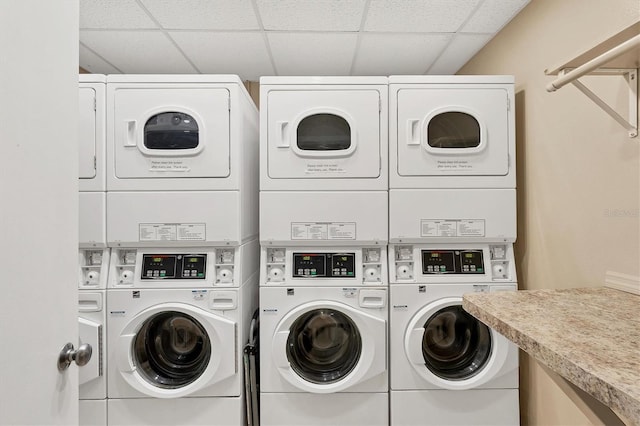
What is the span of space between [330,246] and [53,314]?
1462 millimetres

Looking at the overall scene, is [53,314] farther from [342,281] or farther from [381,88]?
[381,88]

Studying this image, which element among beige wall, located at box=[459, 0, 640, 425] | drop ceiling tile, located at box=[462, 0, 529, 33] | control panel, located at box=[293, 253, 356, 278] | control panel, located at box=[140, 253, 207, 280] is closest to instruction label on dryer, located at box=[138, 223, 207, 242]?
control panel, located at box=[140, 253, 207, 280]

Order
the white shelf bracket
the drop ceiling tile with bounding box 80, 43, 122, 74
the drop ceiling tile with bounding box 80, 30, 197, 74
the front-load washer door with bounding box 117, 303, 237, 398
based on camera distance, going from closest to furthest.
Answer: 1. the white shelf bracket
2. the front-load washer door with bounding box 117, 303, 237, 398
3. the drop ceiling tile with bounding box 80, 30, 197, 74
4. the drop ceiling tile with bounding box 80, 43, 122, 74

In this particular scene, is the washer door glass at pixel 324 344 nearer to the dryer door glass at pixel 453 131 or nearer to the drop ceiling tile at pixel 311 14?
the dryer door glass at pixel 453 131

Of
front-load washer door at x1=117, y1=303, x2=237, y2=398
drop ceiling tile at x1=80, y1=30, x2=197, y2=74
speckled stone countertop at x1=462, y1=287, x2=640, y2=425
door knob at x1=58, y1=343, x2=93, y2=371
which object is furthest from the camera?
drop ceiling tile at x1=80, y1=30, x2=197, y2=74

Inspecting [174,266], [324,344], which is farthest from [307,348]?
[174,266]

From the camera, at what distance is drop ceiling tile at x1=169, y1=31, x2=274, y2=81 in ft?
7.84

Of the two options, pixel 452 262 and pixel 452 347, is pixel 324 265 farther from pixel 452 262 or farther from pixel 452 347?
pixel 452 347

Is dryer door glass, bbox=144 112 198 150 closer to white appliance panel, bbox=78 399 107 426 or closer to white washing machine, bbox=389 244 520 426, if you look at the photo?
white washing machine, bbox=389 244 520 426

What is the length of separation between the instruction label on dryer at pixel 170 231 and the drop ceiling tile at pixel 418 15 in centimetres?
165

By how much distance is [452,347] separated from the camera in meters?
2.19

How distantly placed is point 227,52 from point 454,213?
2.00m

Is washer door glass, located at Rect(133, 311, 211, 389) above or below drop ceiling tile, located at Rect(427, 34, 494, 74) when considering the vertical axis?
below

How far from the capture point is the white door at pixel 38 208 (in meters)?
0.77
